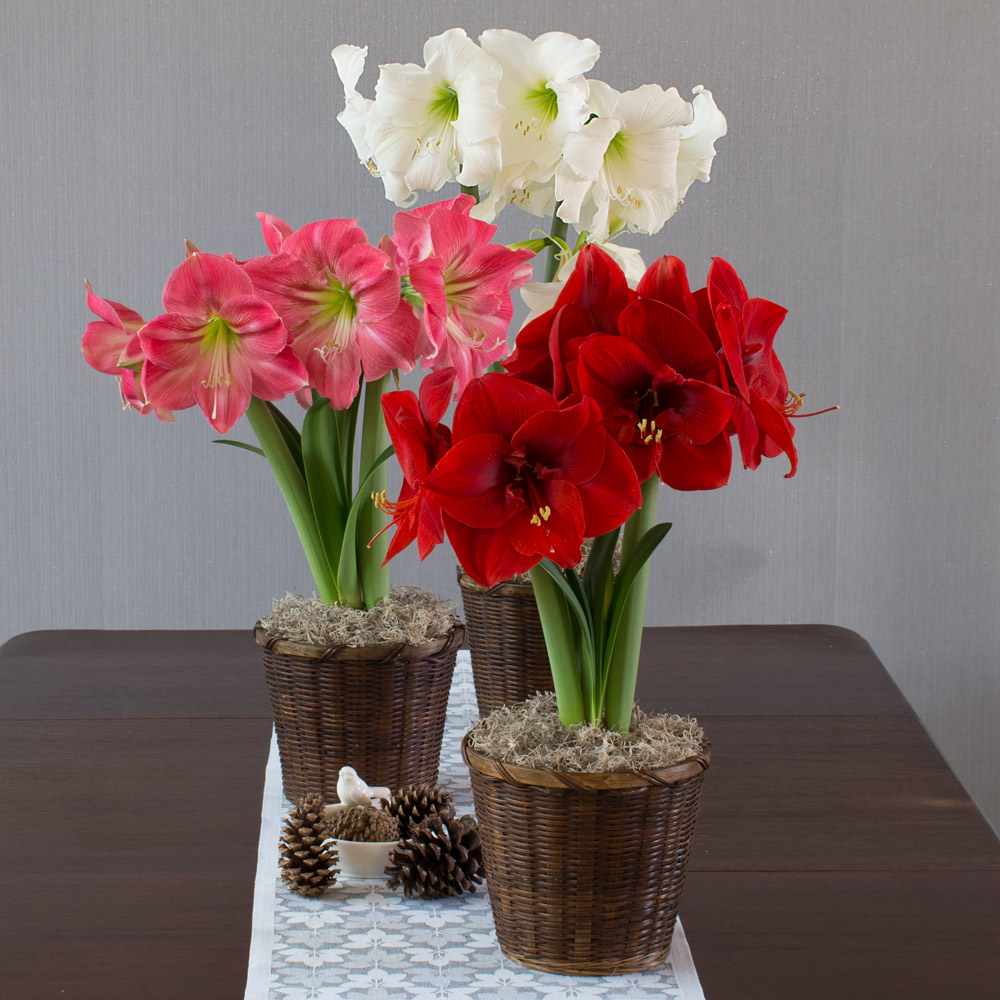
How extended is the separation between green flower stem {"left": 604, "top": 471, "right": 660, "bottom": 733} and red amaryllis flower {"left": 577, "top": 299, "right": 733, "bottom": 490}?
0.26 feet

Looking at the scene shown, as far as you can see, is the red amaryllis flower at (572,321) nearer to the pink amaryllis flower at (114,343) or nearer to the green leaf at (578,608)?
the green leaf at (578,608)

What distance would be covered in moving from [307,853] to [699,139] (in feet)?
2.16

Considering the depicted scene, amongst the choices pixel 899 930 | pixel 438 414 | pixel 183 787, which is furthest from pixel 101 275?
pixel 899 930

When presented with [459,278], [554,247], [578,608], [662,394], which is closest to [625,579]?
[578,608]

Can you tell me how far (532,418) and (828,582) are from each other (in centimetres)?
199

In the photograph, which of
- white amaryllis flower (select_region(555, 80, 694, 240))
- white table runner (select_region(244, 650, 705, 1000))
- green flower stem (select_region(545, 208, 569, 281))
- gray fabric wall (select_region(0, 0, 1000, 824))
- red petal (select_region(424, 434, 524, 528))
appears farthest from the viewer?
gray fabric wall (select_region(0, 0, 1000, 824))

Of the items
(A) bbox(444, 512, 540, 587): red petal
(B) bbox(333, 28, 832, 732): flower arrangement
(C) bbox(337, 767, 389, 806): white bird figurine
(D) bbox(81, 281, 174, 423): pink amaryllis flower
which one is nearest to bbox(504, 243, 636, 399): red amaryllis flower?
(B) bbox(333, 28, 832, 732): flower arrangement

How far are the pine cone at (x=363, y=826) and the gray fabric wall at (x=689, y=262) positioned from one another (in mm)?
1565

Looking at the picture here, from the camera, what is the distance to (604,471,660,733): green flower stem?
81cm

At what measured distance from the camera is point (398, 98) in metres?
0.97

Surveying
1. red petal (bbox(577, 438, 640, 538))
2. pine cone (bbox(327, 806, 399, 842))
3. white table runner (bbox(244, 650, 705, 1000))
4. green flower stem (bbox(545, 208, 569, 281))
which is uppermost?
green flower stem (bbox(545, 208, 569, 281))

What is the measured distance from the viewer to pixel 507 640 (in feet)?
4.07

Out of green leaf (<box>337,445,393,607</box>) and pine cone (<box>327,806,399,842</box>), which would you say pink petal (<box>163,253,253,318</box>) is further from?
pine cone (<box>327,806,399,842</box>)

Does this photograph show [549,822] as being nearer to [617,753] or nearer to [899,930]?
[617,753]
